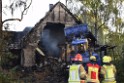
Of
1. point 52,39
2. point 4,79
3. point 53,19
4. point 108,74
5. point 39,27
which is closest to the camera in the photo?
point 108,74

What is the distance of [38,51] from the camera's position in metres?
37.8

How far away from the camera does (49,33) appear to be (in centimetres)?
4338

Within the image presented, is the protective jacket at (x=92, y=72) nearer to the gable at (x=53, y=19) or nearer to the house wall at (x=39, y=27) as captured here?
the house wall at (x=39, y=27)

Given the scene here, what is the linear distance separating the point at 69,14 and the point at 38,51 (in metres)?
5.11

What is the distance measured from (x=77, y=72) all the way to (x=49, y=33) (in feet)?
97.3

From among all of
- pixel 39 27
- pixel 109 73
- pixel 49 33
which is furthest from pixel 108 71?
pixel 49 33

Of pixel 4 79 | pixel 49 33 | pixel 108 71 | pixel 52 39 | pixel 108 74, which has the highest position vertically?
pixel 49 33

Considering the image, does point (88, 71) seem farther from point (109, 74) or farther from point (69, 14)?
point (69, 14)

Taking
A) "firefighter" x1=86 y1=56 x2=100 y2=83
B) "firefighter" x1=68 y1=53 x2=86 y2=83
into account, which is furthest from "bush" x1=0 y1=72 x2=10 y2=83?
"firefighter" x1=68 y1=53 x2=86 y2=83

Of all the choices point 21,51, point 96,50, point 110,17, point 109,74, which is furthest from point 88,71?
point 110,17

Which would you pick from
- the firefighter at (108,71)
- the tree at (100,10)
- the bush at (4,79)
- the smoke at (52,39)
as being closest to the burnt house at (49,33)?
the smoke at (52,39)

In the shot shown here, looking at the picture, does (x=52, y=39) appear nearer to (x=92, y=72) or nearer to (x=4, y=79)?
(x=4, y=79)

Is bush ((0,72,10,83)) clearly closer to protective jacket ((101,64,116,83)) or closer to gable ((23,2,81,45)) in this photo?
protective jacket ((101,64,116,83))

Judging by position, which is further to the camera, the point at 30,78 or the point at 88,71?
the point at 30,78
